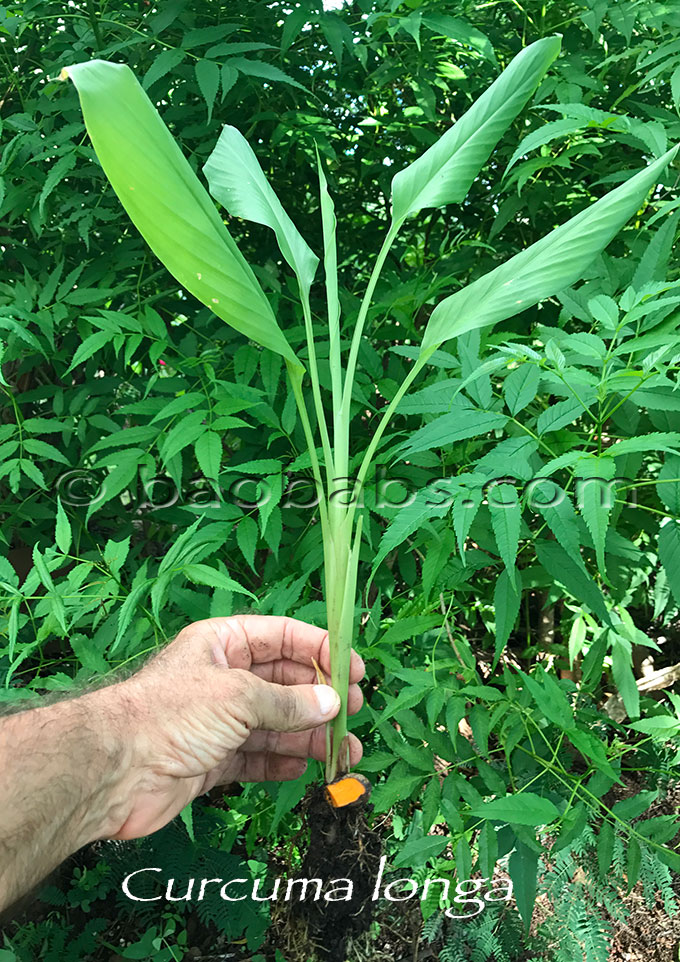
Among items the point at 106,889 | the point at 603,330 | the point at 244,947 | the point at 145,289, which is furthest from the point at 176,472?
the point at 244,947

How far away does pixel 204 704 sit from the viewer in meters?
0.99

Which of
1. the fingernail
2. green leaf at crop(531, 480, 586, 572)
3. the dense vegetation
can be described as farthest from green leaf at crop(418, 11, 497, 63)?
the fingernail

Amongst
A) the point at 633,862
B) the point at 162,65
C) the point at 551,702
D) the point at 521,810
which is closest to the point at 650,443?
the point at 551,702

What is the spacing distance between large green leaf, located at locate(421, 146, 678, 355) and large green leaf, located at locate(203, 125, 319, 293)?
0.27m

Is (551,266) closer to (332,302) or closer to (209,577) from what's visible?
(332,302)

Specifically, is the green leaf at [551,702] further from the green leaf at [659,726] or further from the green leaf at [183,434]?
the green leaf at [183,434]

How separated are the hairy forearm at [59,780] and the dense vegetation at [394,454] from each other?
0.48ft

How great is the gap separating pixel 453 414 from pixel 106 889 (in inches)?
52.5

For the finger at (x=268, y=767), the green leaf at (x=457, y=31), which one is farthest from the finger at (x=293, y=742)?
the green leaf at (x=457, y=31)

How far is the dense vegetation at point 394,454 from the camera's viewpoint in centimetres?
110

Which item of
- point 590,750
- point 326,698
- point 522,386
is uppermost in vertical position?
point 522,386

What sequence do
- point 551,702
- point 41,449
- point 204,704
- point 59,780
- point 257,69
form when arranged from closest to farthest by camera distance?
point 59,780 → point 204,704 → point 551,702 → point 257,69 → point 41,449

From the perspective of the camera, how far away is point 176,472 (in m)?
1.31

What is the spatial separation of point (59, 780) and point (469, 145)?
3.42ft
